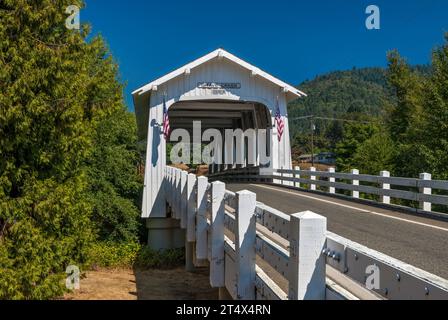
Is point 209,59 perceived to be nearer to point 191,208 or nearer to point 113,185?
point 113,185

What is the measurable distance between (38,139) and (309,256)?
27.9 ft

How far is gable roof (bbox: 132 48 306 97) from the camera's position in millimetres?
18797

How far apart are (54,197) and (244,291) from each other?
641cm

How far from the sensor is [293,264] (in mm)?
3561

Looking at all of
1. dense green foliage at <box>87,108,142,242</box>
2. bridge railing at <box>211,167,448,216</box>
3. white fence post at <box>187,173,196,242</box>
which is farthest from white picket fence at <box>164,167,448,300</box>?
dense green foliage at <box>87,108,142,242</box>

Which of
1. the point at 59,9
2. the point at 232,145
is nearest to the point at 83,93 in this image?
the point at 59,9

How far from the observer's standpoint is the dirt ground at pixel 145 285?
15.4 metres

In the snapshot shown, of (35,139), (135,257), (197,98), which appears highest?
(197,98)

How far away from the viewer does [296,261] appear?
342 centimetres

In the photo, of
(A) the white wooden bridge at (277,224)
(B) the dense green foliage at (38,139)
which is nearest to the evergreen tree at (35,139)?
(B) the dense green foliage at (38,139)

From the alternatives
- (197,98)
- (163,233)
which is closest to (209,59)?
(197,98)

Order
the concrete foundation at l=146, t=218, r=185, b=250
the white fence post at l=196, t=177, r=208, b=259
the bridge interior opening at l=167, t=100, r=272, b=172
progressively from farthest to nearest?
the bridge interior opening at l=167, t=100, r=272, b=172, the concrete foundation at l=146, t=218, r=185, b=250, the white fence post at l=196, t=177, r=208, b=259

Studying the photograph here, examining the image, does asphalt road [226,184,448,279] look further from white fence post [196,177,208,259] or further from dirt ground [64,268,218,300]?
dirt ground [64,268,218,300]
